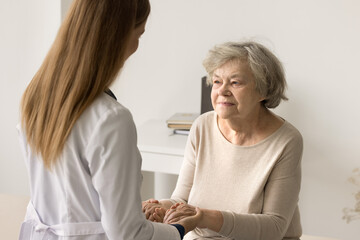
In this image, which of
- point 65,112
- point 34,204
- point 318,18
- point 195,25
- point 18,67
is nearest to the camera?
point 65,112

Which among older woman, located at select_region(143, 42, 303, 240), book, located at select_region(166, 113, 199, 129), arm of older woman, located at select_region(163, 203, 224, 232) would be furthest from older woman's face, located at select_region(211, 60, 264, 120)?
book, located at select_region(166, 113, 199, 129)

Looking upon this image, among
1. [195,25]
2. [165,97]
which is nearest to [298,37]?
[195,25]

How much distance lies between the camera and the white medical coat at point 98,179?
1.29 meters

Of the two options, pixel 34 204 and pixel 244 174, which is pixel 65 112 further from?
pixel 244 174

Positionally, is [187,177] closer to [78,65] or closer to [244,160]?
[244,160]

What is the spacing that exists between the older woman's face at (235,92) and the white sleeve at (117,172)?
745 millimetres

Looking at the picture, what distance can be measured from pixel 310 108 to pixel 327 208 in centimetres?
58

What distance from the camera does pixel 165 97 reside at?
141 inches

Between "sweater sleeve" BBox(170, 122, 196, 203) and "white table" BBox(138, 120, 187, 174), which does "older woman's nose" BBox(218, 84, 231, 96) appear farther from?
"white table" BBox(138, 120, 187, 174)

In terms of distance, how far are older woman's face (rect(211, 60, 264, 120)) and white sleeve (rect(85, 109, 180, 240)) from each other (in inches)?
29.3

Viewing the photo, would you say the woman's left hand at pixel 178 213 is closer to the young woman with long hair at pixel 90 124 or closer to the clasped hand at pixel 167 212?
the clasped hand at pixel 167 212

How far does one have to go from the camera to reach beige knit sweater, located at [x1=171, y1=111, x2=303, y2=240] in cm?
191

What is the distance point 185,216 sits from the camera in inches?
71.8

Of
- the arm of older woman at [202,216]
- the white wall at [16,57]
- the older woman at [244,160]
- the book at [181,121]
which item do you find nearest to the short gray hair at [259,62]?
the older woman at [244,160]
